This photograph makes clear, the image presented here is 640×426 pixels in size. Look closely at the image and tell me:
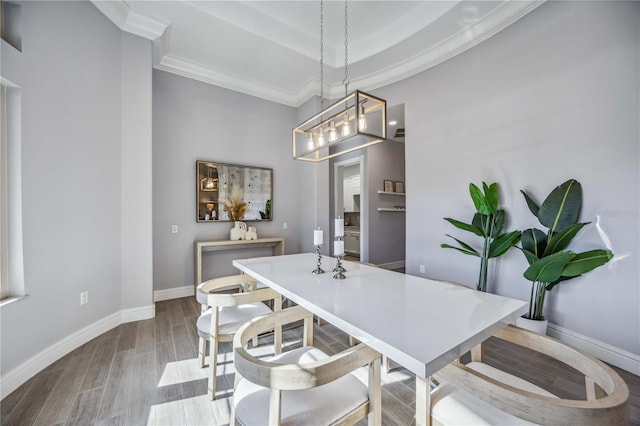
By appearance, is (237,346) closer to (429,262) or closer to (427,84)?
(429,262)

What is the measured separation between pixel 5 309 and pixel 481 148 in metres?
4.20

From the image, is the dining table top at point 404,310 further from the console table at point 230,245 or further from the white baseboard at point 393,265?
the white baseboard at point 393,265

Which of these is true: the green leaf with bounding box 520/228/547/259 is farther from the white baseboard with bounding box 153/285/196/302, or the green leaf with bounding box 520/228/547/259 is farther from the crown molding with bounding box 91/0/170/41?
the crown molding with bounding box 91/0/170/41

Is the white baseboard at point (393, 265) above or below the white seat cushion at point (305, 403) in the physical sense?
below

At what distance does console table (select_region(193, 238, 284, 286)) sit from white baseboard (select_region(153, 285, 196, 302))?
14cm

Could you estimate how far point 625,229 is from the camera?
198 centimetres

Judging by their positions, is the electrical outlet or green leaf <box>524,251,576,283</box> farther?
the electrical outlet

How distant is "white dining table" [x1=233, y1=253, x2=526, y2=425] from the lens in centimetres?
89

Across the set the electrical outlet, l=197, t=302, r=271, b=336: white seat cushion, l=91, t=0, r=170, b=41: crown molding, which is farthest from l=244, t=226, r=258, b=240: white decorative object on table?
l=91, t=0, r=170, b=41: crown molding

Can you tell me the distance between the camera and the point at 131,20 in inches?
109

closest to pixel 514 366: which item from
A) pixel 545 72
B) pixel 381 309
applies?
pixel 381 309

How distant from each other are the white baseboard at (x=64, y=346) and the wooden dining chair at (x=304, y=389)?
1.78 meters

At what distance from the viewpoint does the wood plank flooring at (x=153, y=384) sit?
153 centimetres

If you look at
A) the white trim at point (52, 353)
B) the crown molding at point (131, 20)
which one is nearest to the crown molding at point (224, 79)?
the crown molding at point (131, 20)
